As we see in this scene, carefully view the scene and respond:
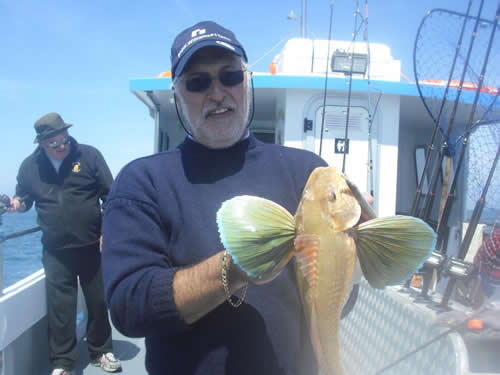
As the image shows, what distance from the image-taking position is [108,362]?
4.00m

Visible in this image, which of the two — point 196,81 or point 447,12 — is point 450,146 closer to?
point 447,12

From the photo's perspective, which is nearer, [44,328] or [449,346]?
[449,346]

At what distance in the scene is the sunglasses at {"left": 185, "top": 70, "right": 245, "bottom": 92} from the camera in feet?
5.39

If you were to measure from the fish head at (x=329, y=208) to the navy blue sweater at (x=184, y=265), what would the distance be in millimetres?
340

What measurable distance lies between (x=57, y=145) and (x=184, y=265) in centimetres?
325

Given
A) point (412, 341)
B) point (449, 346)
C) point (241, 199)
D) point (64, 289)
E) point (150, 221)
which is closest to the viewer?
point (241, 199)

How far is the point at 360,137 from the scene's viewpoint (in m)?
5.81

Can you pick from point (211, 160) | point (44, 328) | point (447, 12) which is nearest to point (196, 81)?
point (211, 160)

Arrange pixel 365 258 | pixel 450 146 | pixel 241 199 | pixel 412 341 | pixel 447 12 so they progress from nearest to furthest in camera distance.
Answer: pixel 241 199, pixel 365 258, pixel 412 341, pixel 447 12, pixel 450 146

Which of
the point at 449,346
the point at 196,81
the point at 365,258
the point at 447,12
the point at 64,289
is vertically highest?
the point at 447,12

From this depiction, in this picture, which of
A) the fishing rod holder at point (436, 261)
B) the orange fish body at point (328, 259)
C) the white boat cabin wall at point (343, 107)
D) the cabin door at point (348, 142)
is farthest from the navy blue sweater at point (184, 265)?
the cabin door at point (348, 142)

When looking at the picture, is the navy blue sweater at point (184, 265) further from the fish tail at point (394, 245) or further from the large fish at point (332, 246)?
the fish tail at point (394, 245)

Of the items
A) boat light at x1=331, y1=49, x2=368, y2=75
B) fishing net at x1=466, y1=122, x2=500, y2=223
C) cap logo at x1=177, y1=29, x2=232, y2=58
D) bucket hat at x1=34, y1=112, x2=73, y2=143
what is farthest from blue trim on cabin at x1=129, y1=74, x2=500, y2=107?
cap logo at x1=177, y1=29, x2=232, y2=58

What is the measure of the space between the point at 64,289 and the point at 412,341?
3445 mm
